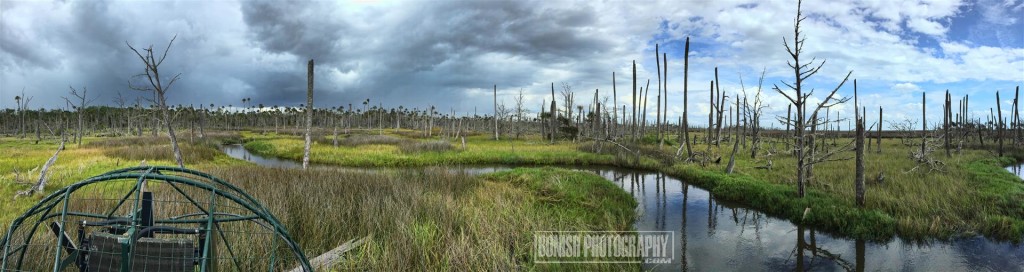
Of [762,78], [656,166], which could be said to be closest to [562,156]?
[656,166]

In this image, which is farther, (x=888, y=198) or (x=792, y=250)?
(x=888, y=198)

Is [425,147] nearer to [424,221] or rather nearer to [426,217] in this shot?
[426,217]

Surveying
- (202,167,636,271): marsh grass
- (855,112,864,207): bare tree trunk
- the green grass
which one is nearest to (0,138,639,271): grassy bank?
(202,167,636,271): marsh grass

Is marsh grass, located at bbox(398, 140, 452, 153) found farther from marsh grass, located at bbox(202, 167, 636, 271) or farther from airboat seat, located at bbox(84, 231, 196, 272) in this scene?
airboat seat, located at bbox(84, 231, 196, 272)

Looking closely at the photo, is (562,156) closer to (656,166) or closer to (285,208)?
(656,166)

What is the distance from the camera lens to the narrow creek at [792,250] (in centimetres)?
866

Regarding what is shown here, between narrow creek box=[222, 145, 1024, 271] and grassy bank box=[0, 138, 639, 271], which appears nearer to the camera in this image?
grassy bank box=[0, 138, 639, 271]

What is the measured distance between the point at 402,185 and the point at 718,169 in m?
16.0

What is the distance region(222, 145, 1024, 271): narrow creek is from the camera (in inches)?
341

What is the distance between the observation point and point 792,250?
9750mm

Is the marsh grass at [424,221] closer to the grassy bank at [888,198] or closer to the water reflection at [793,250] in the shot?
the water reflection at [793,250]

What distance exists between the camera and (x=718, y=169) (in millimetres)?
21375

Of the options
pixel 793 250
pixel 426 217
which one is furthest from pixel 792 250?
pixel 426 217

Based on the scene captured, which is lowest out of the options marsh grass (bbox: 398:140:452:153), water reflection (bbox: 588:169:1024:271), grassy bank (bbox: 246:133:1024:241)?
water reflection (bbox: 588:169:1024:271)
